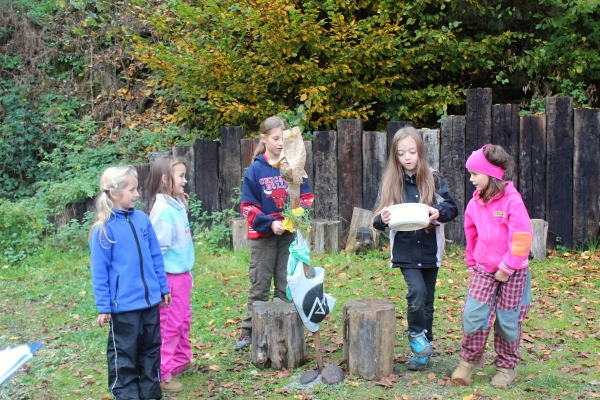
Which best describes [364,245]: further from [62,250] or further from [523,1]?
[523,1]

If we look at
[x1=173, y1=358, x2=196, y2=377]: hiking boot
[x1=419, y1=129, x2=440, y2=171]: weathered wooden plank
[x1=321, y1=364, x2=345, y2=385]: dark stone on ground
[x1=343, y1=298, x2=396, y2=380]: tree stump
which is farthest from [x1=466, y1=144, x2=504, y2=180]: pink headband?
[x1=419, y1=129, x2=440, y2=171]: weathered wooden plank

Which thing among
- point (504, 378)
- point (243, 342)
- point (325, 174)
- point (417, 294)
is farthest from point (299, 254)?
point (325, 174)

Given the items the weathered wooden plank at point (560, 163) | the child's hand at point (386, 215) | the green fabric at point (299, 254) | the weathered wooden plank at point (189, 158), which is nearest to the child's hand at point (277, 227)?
the green fabric at point (299, 254)

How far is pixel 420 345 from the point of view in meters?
4.93

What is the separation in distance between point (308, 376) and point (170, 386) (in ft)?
3.36

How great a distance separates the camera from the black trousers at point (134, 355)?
4.41 m

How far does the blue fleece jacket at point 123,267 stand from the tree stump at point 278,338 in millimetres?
948

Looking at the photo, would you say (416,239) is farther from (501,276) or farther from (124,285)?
(124,285)

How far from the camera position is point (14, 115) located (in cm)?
1179

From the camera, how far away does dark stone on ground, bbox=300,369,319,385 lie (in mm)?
4828

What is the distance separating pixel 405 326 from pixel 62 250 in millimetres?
5231

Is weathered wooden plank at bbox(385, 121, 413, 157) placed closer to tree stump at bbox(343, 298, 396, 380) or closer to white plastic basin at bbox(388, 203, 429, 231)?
white plastic basin at bbox(388, 203, 429, 231)

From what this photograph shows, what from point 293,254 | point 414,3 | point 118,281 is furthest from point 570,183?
point 118,281

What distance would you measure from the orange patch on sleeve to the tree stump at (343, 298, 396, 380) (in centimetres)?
100
